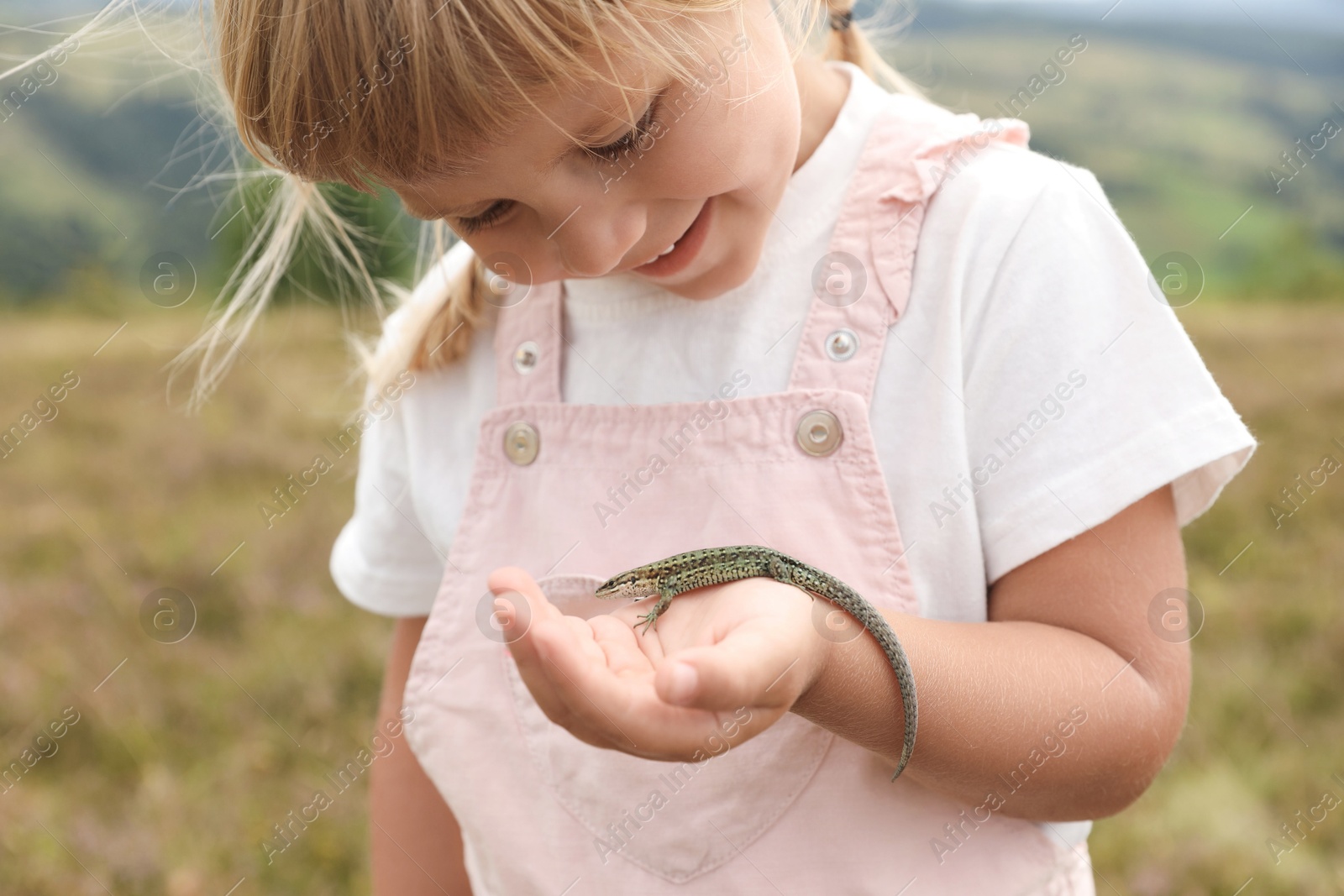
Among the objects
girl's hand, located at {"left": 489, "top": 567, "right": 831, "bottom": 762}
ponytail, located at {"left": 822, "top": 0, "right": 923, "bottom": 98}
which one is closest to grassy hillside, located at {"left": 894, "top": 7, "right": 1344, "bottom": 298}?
ponytail, located at {"left": 822, "top": 0, "right": 923, "bottom": 98}

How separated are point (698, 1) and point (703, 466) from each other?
85cm

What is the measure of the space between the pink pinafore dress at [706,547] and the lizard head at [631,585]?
0.06 m

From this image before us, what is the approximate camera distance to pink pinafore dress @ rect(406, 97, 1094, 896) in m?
1.96

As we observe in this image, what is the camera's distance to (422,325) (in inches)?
97.4

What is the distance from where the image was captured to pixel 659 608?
1.83 meters

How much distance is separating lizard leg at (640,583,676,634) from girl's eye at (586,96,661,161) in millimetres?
749

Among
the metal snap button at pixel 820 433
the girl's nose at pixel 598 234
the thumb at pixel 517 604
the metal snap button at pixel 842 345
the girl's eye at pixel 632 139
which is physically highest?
the girl's eye at pixel 632 139

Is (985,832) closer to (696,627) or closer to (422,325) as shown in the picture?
(696,627)

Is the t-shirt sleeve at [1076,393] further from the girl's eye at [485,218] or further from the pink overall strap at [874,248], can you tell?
→ the girl's eye at [485,218]

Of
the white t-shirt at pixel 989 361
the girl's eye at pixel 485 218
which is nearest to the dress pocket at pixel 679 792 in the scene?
the white t-shirt at pixel 989 361

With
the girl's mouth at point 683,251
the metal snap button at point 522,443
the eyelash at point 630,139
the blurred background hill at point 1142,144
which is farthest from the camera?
the blurred background hill at point 1142,144

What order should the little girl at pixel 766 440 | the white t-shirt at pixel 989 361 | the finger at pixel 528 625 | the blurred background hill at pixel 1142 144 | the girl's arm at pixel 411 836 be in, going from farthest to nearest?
1. the blurred background hill at pixel 1142 144
2. the girl's arm at pixel 411 836
3. the white t-shirt at pixel 989 361
4. the little girl at pixel 766 440
5. the finger at pixel 528 625

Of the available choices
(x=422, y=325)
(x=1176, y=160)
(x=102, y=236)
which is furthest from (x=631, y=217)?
(x=102, y=236)

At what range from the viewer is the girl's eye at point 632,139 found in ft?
5.65
